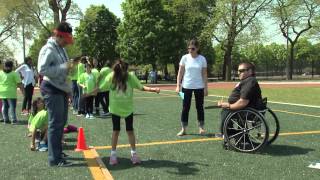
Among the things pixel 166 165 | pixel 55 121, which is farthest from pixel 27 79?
pixel 166 165

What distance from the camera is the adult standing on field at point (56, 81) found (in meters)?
6.45

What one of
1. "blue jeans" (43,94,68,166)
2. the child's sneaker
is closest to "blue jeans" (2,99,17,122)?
the child's sneaker

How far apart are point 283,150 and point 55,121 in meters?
3.62

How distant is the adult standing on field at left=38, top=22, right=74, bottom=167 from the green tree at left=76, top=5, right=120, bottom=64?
6258cm

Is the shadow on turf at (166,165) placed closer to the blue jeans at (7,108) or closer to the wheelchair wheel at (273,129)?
the wheelchair wheel at (273,129)

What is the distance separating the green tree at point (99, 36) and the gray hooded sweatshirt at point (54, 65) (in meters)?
62.6

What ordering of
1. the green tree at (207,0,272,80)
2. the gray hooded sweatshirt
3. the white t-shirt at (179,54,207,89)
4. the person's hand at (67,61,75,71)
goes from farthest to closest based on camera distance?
1. the green tree at (207,0,272,80)
2. the white t-shirt at (179,54,207,89)
3. the person's hand at (67,61,75,71)
4. the gray hooded sweatshirt

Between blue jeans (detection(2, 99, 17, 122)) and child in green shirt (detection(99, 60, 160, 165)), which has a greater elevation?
child in green shirt (detection(99, 60, 160, 165))

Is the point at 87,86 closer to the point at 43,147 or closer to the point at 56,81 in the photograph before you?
the point at 43,147

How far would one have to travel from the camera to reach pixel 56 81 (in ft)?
21.5

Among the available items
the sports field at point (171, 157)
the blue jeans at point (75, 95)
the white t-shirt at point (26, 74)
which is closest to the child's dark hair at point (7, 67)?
the white t-shirt at point (26, 74)

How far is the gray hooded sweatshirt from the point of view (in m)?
6.42

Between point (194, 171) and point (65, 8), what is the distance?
1710 inches

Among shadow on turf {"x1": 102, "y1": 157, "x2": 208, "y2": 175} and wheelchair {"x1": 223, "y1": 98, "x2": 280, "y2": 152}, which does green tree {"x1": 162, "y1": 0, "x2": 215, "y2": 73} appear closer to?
wheelchair {"x1": 223, "y1": 98, "x2": 280, "y2": 152}
